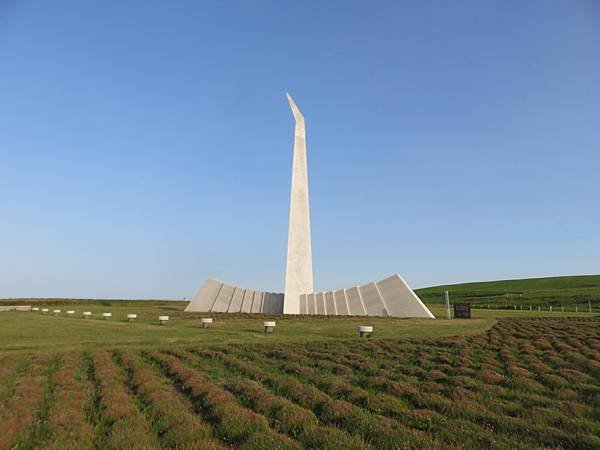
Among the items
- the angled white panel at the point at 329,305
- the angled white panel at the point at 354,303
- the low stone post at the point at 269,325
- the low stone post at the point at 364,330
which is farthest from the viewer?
the angled white panel at the point at 329,305

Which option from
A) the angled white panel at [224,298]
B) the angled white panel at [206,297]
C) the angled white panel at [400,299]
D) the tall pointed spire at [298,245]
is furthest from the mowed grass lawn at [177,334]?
the angled white panel at [206,297]

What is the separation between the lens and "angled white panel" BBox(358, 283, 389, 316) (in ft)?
119

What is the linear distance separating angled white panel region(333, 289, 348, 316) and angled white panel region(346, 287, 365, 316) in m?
0.36

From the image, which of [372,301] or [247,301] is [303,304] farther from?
[372,301]

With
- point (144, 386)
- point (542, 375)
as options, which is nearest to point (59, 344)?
point (144, 386)

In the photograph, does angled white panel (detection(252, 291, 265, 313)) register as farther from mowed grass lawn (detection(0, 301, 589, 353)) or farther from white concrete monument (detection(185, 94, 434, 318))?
mowed grass lawn (detection(0, 301, 589, 353))

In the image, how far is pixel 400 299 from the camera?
3591 centimetres

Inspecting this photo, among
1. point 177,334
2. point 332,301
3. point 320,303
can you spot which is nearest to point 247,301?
point 320,303

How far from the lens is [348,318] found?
3356 centimetres

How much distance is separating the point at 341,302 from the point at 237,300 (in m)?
10.7

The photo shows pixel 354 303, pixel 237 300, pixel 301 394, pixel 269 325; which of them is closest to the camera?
pixel 301 394

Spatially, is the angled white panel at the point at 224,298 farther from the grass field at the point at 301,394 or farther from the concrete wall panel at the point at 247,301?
the grass field at the point at 301,394

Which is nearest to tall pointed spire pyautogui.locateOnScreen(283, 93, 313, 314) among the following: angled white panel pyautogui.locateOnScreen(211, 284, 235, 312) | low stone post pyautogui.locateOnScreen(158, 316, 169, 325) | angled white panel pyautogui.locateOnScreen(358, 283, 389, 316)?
angled white panel pyautogui.locateOnScreen(211, 284, 235, 312)

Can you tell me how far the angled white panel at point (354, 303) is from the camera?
36.8 meters
